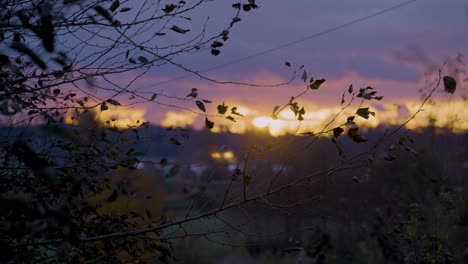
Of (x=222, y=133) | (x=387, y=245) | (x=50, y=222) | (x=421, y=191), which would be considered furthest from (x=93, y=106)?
(x=421, y=191)

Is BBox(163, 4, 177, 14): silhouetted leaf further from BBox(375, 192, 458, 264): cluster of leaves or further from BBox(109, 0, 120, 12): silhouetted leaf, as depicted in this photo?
BBox(375, 192, 458, 264): cluster of leaves

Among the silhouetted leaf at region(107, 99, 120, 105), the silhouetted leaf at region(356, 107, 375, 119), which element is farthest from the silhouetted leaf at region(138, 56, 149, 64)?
the silhouetted leaf at region(356, 107, 375, 119)

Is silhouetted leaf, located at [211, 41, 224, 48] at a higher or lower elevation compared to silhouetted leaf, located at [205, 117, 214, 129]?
higher

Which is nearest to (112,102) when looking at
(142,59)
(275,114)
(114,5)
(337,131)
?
(142,59)

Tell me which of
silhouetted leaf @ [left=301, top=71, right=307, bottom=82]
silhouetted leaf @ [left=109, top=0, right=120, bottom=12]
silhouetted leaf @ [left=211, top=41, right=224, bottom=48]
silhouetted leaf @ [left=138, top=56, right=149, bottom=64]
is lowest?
silhouetted leaf @ [left=301, top=71, right=307, bottom=82]

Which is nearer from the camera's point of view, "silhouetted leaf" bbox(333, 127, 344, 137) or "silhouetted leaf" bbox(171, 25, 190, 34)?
"silhouetted leaf" bbox(333, 127, 344, 137)

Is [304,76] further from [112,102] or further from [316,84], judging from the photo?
[112,102]

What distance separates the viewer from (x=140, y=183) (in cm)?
526

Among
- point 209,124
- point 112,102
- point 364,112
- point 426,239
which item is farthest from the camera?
point 426,239

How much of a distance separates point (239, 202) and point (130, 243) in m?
1.37

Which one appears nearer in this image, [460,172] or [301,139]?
[301,139]

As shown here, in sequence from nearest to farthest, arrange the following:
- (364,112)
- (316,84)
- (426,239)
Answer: (364,112)
(316,84)
(426,239)

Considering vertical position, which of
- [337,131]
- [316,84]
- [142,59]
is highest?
[142,59]

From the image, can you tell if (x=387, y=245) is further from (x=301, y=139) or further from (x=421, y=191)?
(x=301, y=139)
